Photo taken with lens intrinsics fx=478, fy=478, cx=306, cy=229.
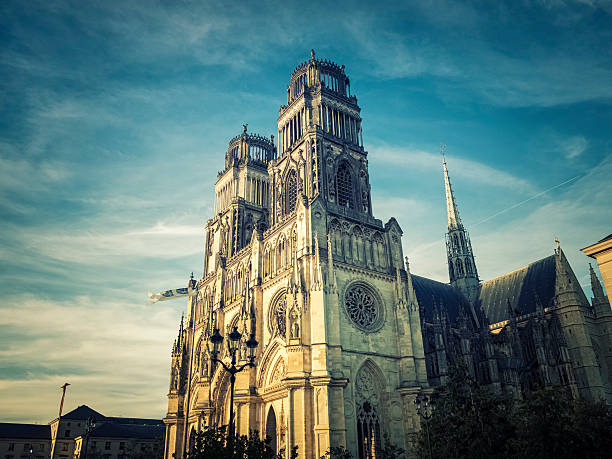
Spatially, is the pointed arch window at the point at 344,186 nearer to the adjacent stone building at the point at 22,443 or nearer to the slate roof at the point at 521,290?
the slate roof at the point at 521,290

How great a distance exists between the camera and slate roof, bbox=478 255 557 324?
54.7 m

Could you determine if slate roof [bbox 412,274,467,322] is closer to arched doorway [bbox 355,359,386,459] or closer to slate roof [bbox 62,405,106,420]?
arched doorway [bbox 355,359,386,459]

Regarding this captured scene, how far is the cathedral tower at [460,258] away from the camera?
66875 millimetres

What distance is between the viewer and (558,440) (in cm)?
2452

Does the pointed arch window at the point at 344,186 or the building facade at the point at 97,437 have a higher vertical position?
the pointed arch window at the point at 344,186

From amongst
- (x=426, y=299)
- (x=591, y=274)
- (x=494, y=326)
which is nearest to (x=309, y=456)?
(x=426, y=299)

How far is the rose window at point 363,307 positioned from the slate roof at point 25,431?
7719 cm

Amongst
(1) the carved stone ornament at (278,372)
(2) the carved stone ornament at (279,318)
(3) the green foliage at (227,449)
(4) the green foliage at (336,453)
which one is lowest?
(4) the green foliage at (336,453)

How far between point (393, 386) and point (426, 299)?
18722mm

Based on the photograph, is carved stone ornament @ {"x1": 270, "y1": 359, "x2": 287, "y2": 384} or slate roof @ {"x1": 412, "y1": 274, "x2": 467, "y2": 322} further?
slate roof @ {"x1": 412, "y1": 274, "x2": 467, "y2": 322}

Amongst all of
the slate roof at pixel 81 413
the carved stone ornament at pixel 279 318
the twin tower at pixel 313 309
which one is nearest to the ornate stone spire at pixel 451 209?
the twin tower at pixel 313 309

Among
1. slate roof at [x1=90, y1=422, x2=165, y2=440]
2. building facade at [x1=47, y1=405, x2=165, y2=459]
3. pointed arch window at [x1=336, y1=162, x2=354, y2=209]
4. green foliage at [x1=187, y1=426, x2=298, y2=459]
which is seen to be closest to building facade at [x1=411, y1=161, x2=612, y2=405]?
pointed arch window at [x1=336, y1=162, x2=354, y2=209]

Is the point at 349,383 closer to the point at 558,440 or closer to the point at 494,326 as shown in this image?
the point at 558,440

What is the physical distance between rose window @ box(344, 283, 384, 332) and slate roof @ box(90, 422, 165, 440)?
61.6 m
